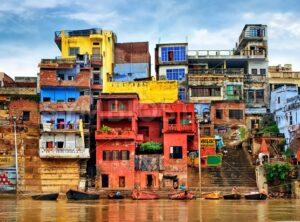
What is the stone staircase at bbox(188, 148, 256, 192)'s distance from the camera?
49644 mm

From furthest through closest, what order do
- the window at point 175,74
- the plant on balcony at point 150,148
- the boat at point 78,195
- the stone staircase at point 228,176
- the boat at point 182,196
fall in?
the window at point 175,74
the plant on balcony at point 150,148
the stone staircase at point 228,176
the boat at point 182,196
the boat at point 78,195

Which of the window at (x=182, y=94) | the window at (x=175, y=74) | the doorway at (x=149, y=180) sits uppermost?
the window at (x=175, y=74)

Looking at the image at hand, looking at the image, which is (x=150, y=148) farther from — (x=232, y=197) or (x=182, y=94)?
(x=232, y=197)

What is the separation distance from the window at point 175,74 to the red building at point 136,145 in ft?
27.9

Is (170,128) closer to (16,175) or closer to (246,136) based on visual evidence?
(246,136)

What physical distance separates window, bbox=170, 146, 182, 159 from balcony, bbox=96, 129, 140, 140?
4.00 metres

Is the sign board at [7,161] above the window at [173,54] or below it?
below

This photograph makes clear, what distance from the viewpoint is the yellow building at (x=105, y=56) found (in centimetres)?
6191

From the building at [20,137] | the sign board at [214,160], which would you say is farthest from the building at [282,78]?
the building at [20,137]

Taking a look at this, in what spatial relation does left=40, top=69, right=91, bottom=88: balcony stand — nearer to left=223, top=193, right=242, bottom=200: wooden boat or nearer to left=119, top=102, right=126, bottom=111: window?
left=119, top=102, right=126, bottom=111: window

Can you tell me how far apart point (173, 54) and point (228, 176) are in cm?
2055

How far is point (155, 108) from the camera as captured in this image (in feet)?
190

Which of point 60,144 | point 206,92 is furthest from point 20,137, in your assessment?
point 206,92

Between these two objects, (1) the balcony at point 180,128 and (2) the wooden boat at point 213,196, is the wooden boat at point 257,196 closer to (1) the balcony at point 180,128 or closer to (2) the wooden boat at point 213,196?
(2) the wooden boat at point 213,196
